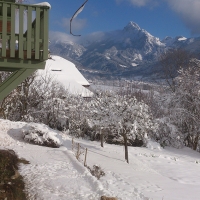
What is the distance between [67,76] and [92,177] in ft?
89.4

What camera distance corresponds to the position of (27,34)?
178 inches

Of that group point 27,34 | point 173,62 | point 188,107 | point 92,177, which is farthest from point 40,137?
point 173,62

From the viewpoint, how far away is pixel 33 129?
12.4 m

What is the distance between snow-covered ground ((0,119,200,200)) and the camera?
5.93 m

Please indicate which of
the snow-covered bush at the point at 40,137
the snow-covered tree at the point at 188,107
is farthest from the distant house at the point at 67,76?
the snow-covered bush at the point at 40,137

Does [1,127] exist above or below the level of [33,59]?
below

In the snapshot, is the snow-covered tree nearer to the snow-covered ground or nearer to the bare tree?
the snow-covered ground

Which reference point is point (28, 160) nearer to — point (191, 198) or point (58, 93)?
point (191, 198)

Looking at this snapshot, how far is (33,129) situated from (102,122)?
3494 millimetres

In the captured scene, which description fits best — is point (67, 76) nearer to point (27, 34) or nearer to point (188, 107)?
point (188, 107)

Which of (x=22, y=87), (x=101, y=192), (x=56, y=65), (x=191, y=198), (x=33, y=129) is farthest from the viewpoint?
(x=56, y=65)

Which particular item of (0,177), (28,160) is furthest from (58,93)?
(0,177)

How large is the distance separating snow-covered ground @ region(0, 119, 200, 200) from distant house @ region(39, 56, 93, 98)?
15.4 meters

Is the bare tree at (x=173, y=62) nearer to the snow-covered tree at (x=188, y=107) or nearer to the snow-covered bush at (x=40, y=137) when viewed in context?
the snow-covered tree at (x=188, y=107)
